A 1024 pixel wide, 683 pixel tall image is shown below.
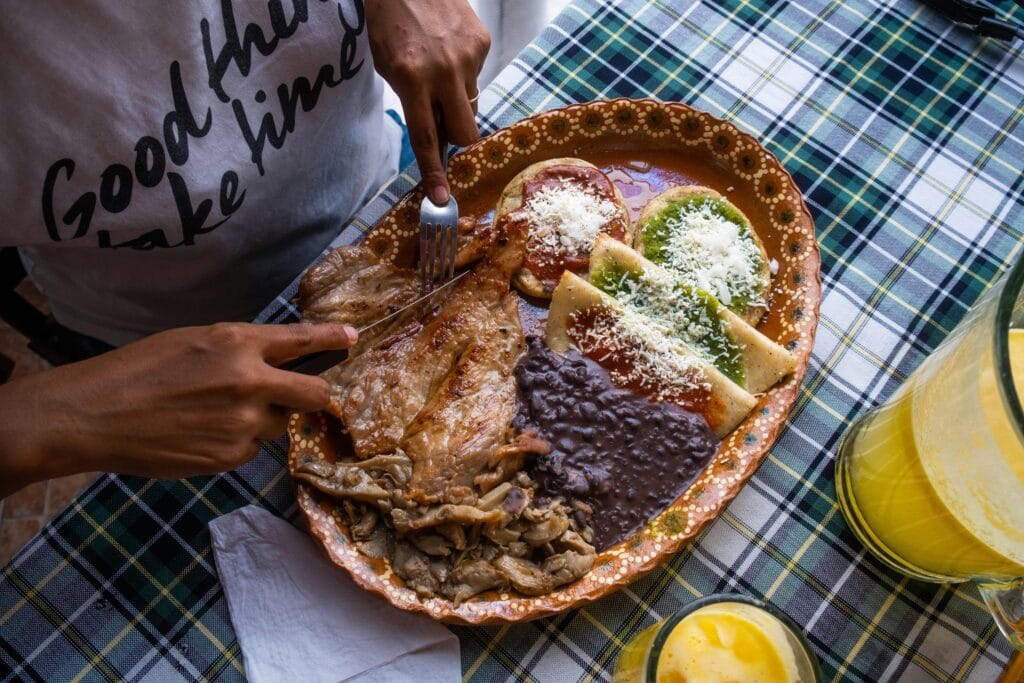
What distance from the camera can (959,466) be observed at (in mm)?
1540

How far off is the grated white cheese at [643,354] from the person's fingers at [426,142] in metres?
0.47

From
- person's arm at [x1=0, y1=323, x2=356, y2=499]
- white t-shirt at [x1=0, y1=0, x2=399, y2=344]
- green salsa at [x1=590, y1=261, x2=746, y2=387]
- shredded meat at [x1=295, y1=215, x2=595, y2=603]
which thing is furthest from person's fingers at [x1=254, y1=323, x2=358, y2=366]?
green salsa at [x1=590, y1=261, x2=746, y2=387]

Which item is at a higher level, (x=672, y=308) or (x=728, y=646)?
(x=672, y=308)

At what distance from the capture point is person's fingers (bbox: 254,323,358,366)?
1.63m

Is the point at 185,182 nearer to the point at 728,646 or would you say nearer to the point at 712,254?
the point at 712,254

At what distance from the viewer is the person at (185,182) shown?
1536 mm

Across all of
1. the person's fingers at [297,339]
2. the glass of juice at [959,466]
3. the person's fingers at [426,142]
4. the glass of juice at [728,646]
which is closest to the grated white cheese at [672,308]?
the glass of juice at [959,466]

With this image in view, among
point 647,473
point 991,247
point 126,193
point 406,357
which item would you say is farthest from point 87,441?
point 991,247

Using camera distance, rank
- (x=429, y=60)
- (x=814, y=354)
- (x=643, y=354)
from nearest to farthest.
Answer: (x=429, y=60) → (x=643, y=354) → (x=814, y=354)

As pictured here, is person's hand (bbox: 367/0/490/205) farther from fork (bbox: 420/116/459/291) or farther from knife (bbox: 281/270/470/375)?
knife (bbox: 281/270/470/375)

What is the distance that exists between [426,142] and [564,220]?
17.2 inches

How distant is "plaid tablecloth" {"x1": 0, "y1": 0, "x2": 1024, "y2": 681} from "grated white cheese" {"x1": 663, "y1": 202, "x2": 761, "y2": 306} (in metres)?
0.28

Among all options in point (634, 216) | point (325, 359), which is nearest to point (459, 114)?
point (634, 216)

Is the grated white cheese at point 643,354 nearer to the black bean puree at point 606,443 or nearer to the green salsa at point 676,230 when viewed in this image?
the black bean puree at point 606,443
